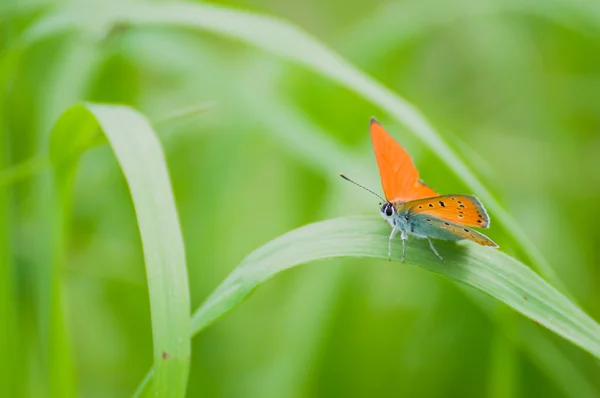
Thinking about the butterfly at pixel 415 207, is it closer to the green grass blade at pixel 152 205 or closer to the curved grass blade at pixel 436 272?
the curved grass blade at pixel 436 272

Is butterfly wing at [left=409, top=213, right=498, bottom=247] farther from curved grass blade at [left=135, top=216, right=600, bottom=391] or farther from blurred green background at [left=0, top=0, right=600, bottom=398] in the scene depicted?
blurred green background at [left=0, top=0, right=600, bottom=398]

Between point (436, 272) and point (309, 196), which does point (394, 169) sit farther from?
point (309, 196)

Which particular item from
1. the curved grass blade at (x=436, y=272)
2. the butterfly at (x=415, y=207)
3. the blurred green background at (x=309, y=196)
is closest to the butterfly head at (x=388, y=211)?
the butterfly at (x=415, y=207)

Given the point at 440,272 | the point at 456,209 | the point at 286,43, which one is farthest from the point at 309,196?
the point at 440,272

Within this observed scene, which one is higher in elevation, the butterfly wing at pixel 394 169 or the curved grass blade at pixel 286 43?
the curved grass blade at pixel 286 43

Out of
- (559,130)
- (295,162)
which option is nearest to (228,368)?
(295,162)

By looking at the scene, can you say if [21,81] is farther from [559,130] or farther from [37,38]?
[559,130]
